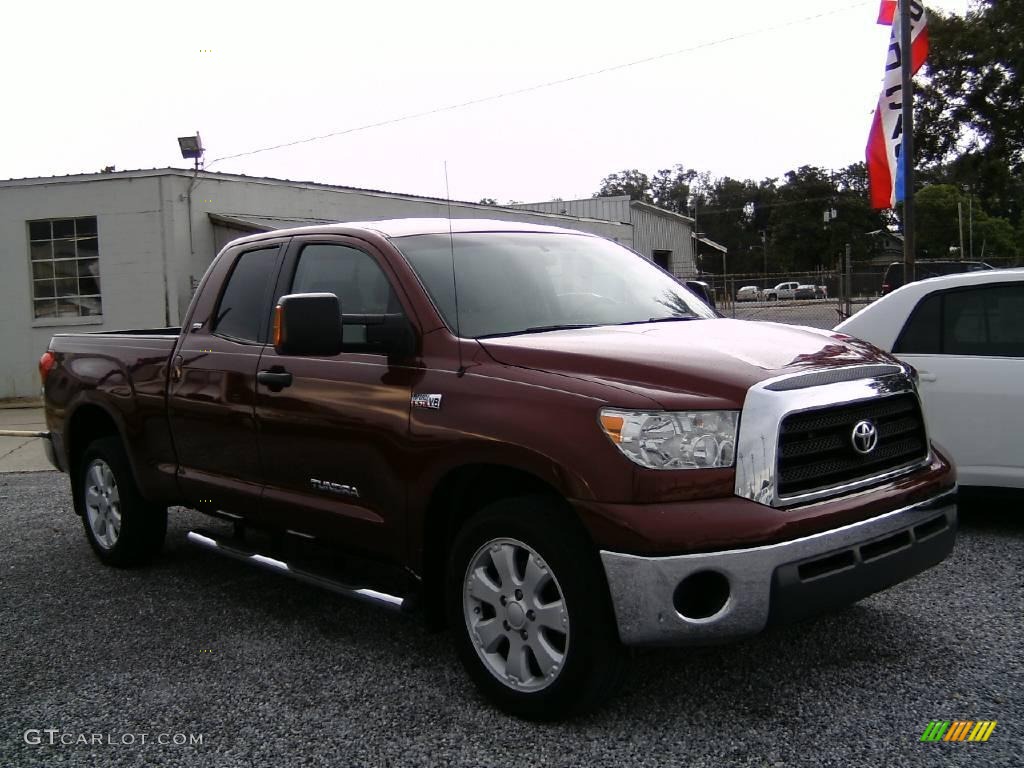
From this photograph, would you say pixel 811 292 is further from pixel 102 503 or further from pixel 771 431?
pixel 771 431

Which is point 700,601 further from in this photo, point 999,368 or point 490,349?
point 999,368

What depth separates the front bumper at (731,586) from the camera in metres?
3.11

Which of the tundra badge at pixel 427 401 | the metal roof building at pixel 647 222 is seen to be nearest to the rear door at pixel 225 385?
the tundra badge at pixel 427 401

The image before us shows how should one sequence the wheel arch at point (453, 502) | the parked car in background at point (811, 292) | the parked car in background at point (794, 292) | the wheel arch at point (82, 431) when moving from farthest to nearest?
the parked car in background at point (794, 292)
the parked car in background at point (811, 292)
the wheel arch at point (82, 431)
the wheel arch at point (453, 502)

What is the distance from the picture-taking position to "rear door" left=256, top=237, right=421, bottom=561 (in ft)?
13.1

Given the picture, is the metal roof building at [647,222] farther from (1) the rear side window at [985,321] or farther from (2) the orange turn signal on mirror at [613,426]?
(2) the orange turn signal on mirror at [613,426]

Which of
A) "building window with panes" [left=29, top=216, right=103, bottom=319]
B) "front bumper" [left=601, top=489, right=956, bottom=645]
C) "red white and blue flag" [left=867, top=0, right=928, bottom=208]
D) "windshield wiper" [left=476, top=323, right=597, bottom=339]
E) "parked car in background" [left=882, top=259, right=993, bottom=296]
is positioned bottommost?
"front bumper" [left=601, top=489, right=956, bottom=645]

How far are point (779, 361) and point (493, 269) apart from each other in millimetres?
1412

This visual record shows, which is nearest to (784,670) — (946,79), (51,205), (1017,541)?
(1017,541)

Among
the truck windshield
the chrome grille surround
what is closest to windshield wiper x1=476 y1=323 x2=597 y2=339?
the truck windshield

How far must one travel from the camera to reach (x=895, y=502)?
3.51 meters

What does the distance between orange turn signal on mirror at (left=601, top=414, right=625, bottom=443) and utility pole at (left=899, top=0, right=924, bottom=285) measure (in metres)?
10.4

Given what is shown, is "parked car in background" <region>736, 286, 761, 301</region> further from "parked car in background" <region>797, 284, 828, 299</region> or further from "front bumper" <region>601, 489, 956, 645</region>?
"front bumper" <region>601, 489, 956, 645</region>

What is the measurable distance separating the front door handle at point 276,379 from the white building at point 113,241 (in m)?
12.4
